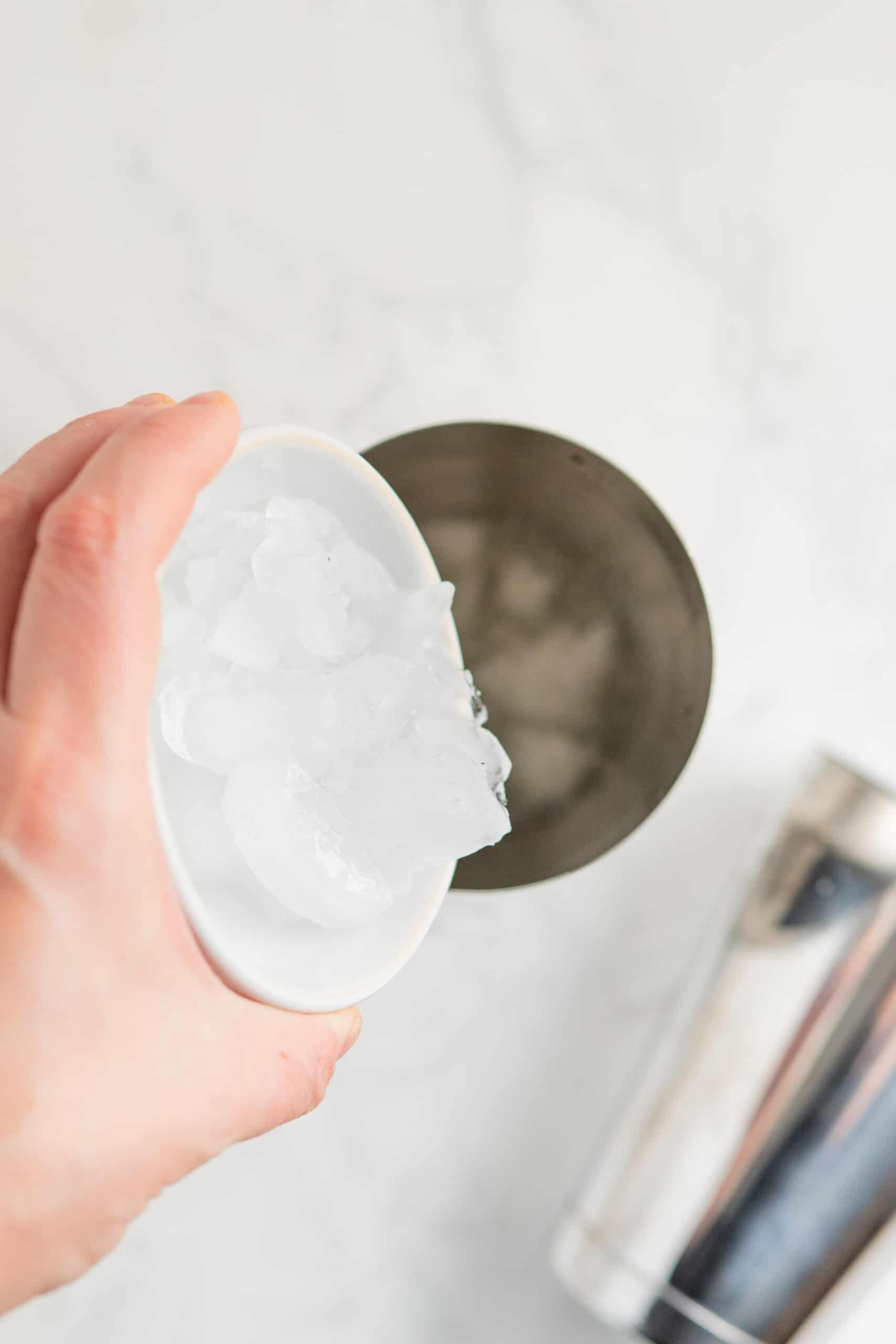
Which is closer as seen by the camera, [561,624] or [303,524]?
[303,524]

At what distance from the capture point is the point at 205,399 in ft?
1.09

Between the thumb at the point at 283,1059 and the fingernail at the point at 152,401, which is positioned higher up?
the fingernail at the point at 152,401

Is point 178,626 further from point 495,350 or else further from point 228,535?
point 495,350

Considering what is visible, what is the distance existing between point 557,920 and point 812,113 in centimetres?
48

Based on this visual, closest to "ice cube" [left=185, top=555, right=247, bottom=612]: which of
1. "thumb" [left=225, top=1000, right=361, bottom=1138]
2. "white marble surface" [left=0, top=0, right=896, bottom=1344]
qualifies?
"thumb" [left=225, top=1000, right=361, bottom=1138]

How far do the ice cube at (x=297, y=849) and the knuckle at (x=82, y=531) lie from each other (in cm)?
9

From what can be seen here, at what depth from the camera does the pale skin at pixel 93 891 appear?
0.93ft

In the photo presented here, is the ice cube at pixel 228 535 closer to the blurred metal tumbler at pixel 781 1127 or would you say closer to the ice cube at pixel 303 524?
the ice cube at pixel 303 524

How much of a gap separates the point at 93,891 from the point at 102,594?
8 cm

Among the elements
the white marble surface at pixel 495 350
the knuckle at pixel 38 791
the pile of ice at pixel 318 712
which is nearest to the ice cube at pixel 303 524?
the pile of ice at pixel 318 712

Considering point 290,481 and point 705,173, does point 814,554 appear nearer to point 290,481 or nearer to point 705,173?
point 705,173

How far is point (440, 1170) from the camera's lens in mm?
633

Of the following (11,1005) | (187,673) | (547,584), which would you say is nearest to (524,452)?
(547,584)

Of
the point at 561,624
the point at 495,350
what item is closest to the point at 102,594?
the point at 561,624
